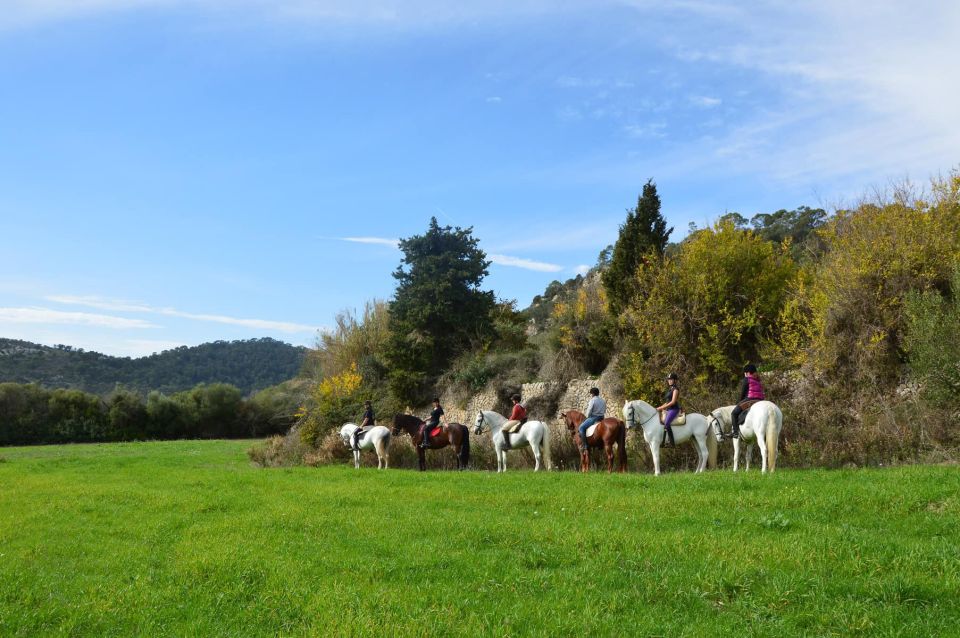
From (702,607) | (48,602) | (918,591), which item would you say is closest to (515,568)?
(702,607)

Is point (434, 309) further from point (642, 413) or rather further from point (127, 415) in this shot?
point (127, 415)

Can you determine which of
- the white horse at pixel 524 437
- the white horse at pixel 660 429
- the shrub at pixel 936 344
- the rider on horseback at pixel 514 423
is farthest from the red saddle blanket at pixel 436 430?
the shrub at pixel 936 344

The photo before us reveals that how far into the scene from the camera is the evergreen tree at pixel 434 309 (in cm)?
3291

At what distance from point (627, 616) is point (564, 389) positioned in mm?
21053

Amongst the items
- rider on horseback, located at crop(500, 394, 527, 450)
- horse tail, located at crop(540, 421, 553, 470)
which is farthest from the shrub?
rider on horseback, located at crop(500, 394, 527, 450)

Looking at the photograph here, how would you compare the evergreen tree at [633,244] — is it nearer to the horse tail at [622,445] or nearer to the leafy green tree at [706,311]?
the leafy green tree at [706,311]

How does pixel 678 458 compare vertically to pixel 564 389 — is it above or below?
below

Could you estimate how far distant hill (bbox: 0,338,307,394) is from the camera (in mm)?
80188

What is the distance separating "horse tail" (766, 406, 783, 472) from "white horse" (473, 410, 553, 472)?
6822 mm

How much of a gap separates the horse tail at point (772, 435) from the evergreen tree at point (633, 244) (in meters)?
10.8

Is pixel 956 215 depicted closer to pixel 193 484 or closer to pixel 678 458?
pixel 678 458

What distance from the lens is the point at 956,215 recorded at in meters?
17.9

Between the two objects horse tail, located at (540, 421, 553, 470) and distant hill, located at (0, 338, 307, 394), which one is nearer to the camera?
horse tail, located at (540, 421, 553, 470)

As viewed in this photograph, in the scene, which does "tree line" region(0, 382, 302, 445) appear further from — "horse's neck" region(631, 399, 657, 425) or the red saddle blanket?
"horse's neck" region(631, 399, 657, 425)
